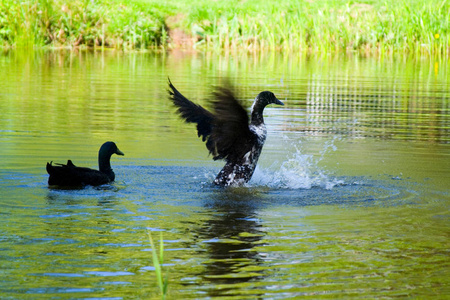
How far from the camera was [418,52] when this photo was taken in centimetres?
2823

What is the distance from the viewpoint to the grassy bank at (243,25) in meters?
28.0

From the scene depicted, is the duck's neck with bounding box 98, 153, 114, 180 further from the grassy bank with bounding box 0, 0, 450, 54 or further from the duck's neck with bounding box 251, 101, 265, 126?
the grassy bank with bounding box 0, 0, 450, 54

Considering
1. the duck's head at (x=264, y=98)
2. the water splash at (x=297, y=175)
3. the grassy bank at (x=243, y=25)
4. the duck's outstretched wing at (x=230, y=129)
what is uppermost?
the grassy bank at (x=243, y=25)

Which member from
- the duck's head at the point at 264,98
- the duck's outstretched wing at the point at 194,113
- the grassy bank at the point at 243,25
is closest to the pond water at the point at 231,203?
the duck's outstretched wing at the point at 194,113

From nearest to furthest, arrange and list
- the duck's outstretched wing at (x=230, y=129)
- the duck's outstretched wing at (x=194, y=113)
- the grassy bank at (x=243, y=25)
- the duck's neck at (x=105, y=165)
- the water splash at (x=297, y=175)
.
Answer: the duck's outstretched wing at (x=230, y=129)
the duck's neck at (x=105, y=165)
the water splash at (x=297, y=175)
the duck's outstretched wing at (x=194, y=113)
the grassy bank at (x=243, y=25)

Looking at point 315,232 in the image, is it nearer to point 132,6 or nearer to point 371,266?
point 371,266

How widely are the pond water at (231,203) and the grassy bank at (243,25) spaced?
1122 centimetres

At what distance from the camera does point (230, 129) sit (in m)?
8.31

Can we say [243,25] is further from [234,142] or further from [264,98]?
[234,142]

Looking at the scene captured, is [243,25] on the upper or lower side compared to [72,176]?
upper

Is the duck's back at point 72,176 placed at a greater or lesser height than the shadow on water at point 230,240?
greater

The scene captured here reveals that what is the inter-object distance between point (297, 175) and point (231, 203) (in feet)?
5.23

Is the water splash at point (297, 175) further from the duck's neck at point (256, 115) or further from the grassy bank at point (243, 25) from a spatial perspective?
the grassy bank at point (243, 25)

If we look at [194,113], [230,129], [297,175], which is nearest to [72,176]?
[194,113]
